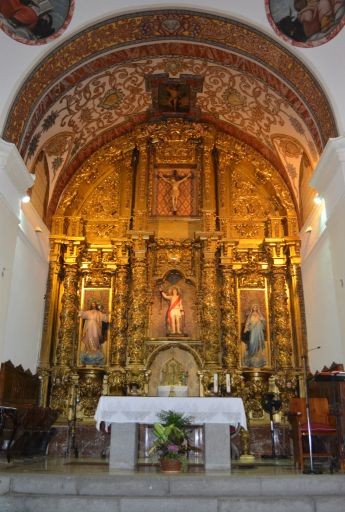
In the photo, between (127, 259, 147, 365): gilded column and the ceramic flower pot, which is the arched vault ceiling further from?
the ceramic flower pot

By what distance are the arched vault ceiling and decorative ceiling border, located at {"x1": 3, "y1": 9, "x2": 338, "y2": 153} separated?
1.0 inches

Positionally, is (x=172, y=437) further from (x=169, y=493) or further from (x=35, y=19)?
(x=35, y=19)

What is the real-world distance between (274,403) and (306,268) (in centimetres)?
333

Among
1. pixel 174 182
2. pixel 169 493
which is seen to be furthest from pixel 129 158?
pixel 169 493

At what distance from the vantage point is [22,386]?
10.2 metres

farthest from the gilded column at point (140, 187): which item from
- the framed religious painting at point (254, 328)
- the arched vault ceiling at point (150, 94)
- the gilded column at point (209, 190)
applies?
the framed religious painting at point (254, 328)

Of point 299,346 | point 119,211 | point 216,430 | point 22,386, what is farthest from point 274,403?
point 119,211

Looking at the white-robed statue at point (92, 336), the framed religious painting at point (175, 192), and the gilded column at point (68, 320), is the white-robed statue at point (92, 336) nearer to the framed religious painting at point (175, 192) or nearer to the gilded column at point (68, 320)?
the gilded column at point (68, 320)

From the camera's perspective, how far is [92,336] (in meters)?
12.2

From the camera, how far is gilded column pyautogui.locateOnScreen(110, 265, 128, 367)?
12.0 metres

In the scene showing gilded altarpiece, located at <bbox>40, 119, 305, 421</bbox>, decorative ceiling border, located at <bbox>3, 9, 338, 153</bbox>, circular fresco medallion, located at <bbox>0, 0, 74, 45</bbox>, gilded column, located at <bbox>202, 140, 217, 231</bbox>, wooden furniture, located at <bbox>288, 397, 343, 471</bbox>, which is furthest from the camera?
gilded column, located at <bbox>202, 140, 217, 231</bbox>

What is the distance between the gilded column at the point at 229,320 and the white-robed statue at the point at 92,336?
2.89 metres

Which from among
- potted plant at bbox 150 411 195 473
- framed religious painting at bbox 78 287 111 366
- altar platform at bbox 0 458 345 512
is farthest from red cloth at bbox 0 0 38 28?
altar platform at bbox 0 458 345 512

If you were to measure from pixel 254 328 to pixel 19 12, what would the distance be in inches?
328
